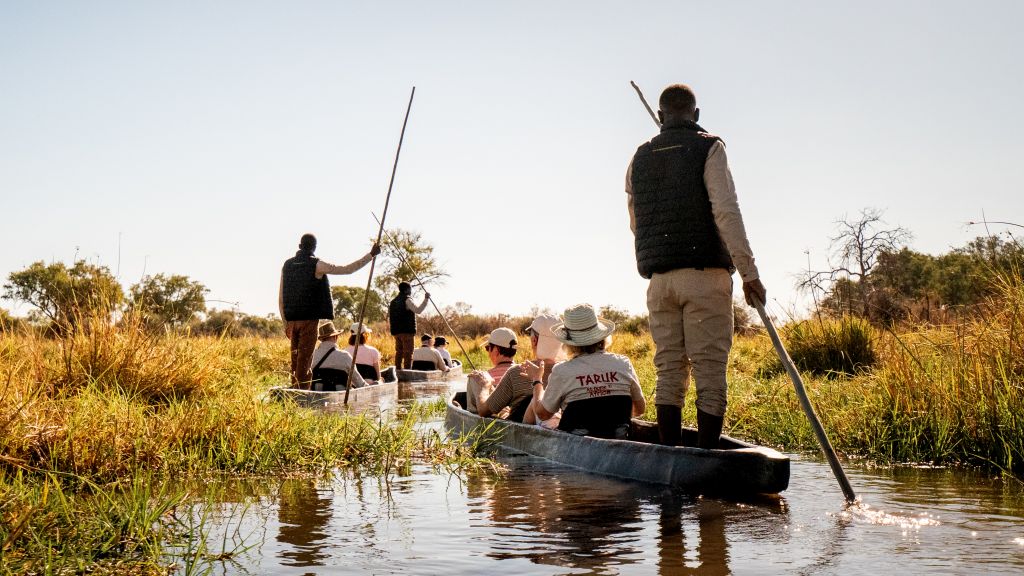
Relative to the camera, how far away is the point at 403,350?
18594 mm

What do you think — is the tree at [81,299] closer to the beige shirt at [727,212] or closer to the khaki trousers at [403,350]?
the beige shirt at [727,212]

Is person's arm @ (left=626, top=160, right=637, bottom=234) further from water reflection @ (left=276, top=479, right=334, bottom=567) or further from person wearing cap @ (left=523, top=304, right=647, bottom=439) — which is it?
water reflection @ (left=276, top=479, right=334, bottom=567)

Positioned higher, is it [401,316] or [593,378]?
[401,316]

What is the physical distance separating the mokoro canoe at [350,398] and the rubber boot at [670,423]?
110 inches

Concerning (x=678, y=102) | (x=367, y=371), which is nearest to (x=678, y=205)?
(x=678, y=102)

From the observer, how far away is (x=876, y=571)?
12.1 feet

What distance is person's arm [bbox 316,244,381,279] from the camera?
1046 cm

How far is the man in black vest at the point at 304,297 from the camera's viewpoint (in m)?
11.1

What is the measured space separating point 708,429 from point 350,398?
6.86 m

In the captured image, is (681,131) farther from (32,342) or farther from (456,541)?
(32,342)

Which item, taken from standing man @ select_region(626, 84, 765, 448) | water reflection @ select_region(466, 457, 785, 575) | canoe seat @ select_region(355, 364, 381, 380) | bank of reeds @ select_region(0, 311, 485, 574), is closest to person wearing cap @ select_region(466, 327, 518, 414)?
bank of reeds @ select_region(0, 311, 485, 574)

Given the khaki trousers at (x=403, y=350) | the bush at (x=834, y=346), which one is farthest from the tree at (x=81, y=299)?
the khaki trousers at (x=403, y=350)

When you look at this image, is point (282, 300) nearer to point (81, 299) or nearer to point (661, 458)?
point (81, 299)

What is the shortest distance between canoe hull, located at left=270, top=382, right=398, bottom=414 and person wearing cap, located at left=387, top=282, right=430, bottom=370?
8.54 feet
